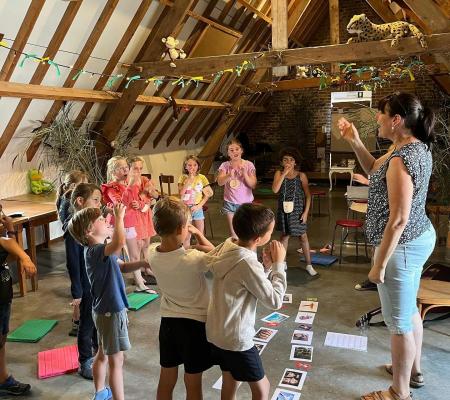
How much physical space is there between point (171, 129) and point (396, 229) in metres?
7.24

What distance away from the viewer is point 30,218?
4.30 metres

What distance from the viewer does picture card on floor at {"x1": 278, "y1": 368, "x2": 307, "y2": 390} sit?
2.65m

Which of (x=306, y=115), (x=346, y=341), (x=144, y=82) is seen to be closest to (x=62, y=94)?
(x=144, y=82)

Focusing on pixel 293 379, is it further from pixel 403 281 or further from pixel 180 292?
pixel 180 292

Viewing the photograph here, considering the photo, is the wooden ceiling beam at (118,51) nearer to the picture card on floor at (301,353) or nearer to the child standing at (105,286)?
the child standing at (105,286)

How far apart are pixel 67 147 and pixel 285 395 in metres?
4.30

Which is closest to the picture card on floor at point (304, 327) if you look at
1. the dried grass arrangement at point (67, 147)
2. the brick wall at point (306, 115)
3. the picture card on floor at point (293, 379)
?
the picture card on floor at point (293, 379)

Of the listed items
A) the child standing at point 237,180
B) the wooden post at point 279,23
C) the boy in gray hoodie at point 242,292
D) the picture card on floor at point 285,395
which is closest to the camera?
the boy in gray hoodie at point 242,292

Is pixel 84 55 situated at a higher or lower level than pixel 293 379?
higher

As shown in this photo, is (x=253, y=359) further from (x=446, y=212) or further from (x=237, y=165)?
(x=446, y=212)

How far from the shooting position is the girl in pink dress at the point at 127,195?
3.97 m

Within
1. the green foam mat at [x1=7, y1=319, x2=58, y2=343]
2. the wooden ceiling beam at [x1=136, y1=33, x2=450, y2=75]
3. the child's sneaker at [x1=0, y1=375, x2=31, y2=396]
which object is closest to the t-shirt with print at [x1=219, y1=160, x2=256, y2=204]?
the wooden ceiling beam at [x1=136, y1=33, x2=450, y2=75]

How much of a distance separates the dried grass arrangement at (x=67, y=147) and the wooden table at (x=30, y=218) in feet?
2.46

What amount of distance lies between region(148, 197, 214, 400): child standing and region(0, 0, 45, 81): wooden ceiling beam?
320cm
